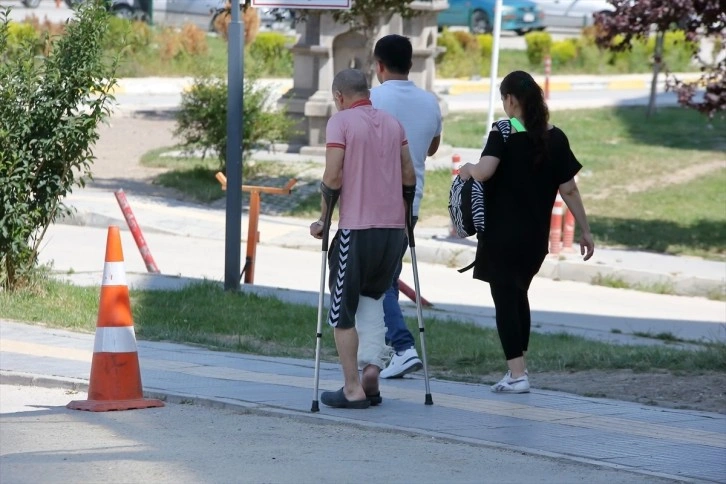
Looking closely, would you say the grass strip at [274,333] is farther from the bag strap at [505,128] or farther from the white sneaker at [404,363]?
the bag strap at [505,128]

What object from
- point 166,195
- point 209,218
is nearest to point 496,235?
point 209,218

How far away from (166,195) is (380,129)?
1266cm

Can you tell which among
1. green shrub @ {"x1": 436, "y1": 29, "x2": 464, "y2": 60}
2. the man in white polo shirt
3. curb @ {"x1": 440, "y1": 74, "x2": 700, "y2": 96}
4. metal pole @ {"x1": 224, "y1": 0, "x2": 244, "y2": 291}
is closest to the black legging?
the man in white polo shirt

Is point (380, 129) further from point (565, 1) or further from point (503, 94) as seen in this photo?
point (565, 1)

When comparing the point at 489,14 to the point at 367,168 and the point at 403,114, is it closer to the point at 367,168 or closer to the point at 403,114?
the point at 403,114

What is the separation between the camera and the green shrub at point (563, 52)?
41188mm

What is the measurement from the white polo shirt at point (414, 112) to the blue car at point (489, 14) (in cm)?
3721

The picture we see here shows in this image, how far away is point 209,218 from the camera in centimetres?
1719

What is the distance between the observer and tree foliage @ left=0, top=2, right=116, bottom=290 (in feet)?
35.2

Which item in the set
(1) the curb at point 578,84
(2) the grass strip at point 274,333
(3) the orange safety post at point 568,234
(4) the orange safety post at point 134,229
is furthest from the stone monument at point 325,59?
(1) the curb at point 578,84

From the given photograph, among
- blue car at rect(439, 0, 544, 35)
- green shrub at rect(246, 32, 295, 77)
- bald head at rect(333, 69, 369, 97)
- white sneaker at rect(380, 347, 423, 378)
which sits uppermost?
blue car at rect(439, 0, 544, 35)

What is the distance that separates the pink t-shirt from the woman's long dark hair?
33.0 inches

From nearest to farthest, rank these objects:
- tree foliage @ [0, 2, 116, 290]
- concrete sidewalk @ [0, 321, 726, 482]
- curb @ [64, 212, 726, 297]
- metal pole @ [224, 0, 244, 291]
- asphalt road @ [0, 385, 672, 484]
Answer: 1. asphalt road @ [0, 385, 672, 484]
2. concrete sidewalk @ [0, 321, 726, 482]
3. tree foliage @ [0, 2, 116, 290]
4. metal pole @ [224, 0, 244, 291]
5. curb @ [64, 212, 726, 297]

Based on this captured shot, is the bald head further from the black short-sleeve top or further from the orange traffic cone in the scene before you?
the orange traffic cone
